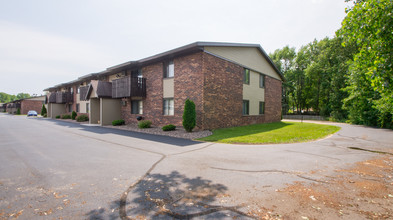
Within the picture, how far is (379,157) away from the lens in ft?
21.0

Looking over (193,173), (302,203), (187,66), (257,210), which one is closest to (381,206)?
(302,203)

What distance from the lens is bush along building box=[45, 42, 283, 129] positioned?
41.5 feet

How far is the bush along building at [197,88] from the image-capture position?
12664 mm

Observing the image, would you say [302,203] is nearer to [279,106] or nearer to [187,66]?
[187,66]

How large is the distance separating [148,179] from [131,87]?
41.5 ft

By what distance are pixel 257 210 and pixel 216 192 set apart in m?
0.87

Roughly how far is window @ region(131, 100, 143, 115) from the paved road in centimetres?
1006

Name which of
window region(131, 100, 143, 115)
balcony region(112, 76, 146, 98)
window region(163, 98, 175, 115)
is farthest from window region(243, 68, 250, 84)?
window region(131, 100, 143, 115)

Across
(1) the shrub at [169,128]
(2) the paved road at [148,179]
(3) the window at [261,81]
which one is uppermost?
(3) the window at [261,81]

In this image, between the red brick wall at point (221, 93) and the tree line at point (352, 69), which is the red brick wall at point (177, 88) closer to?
the red brick wall at point (221, 93)

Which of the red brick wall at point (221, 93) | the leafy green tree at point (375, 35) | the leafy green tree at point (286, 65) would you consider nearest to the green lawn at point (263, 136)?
the red brick wall at point (221, 93)

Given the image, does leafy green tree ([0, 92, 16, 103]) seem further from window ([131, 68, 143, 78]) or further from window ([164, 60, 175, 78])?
window ([164, 60, 175, 78])

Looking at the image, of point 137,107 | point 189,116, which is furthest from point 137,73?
point 189,116

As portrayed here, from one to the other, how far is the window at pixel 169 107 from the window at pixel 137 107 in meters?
3.49
